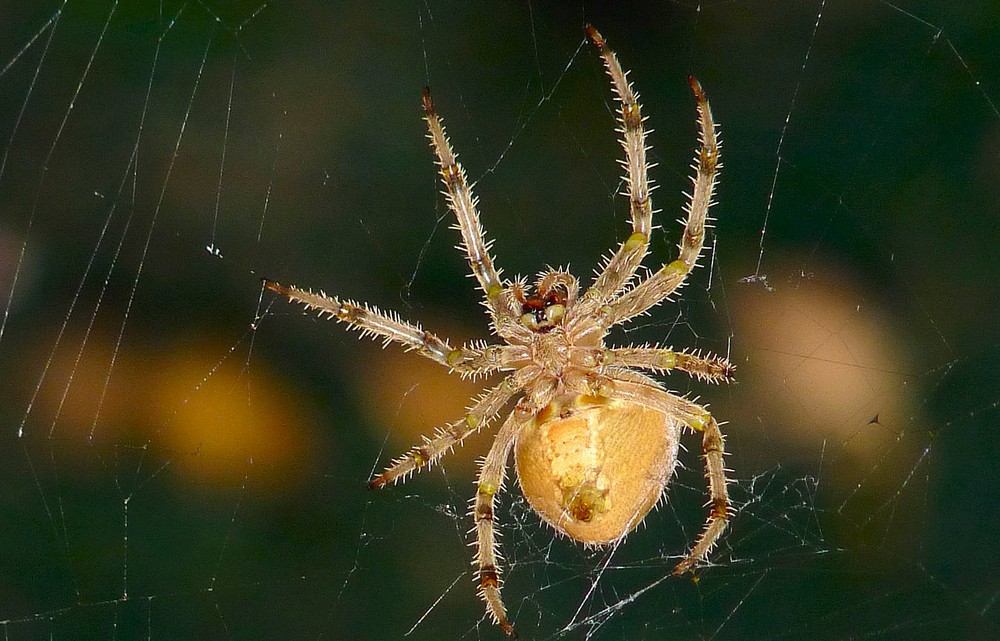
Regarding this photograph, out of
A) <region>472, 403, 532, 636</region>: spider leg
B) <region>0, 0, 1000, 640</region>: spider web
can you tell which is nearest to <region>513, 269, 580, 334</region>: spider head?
<region>472, 403, 532, 636</region>: spider leg

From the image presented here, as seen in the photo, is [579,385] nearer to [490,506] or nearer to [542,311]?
[542,311]

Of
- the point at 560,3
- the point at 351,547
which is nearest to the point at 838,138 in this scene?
the point at 560,3

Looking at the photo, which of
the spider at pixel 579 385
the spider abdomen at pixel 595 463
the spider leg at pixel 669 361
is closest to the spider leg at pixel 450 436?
the spider at pixel 579 385

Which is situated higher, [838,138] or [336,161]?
[838,138]

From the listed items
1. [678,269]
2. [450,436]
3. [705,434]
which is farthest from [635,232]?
[450,436]

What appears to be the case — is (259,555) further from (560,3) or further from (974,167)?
(974,167)

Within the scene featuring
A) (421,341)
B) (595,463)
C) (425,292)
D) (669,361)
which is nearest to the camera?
(595,463)
